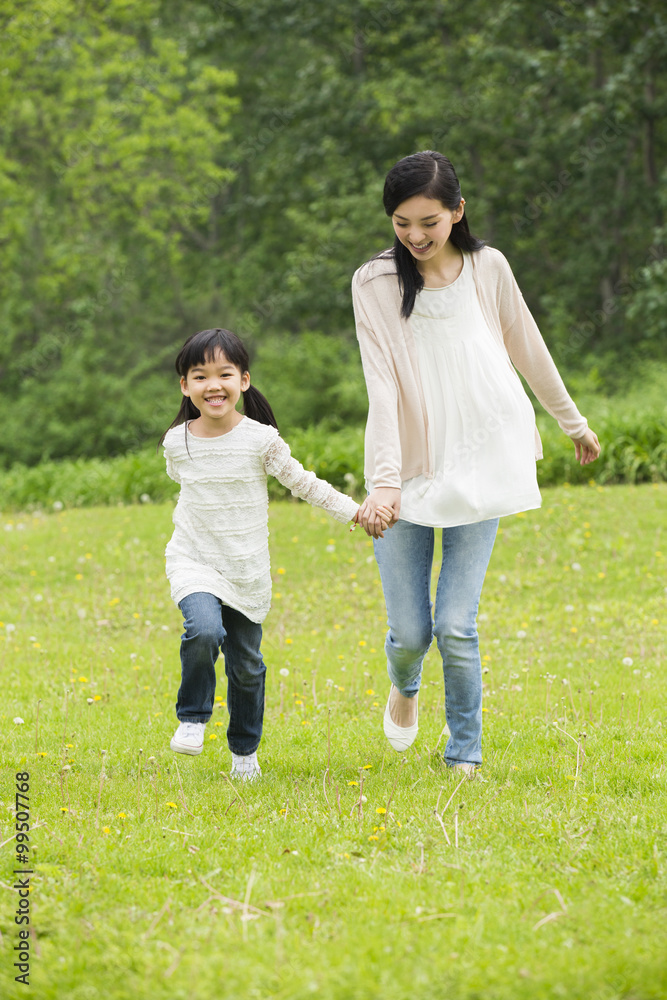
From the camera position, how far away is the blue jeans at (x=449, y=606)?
3930mm

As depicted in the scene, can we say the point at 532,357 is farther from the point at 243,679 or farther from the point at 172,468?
the point at 243,679

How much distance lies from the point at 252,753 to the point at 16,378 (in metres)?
20.0

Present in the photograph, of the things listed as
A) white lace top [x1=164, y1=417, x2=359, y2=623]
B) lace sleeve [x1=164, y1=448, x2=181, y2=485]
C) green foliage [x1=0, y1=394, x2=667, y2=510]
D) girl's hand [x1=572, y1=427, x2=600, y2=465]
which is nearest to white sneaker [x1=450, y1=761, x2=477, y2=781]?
white lace top [x1=164, y1=417, x2=359, y2=623]

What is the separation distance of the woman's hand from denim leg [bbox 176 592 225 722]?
0.66 m

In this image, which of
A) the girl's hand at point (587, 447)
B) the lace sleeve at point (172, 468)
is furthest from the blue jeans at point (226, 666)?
the girl's hand at point (587, 447)

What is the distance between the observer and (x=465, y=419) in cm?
390

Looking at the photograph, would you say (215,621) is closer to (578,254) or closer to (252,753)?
(252,753)

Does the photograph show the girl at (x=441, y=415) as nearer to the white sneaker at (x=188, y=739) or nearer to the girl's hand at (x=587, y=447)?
Answer: the girl's hand at (x=587, y=447)

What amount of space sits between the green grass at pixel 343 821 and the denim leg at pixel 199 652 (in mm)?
341

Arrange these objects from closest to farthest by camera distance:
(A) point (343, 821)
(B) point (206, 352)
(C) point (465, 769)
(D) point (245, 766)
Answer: (A) point (343, 821)
(B) point (206, 352)
(C) point (465, 769)
(D) point (245, 766)

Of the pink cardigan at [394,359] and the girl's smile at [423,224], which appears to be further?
the pink cardigan at [394,359]

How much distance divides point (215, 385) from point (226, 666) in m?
1.13

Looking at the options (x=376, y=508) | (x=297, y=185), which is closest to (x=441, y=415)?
(x=376, y=508)

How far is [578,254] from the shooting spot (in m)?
23.0
